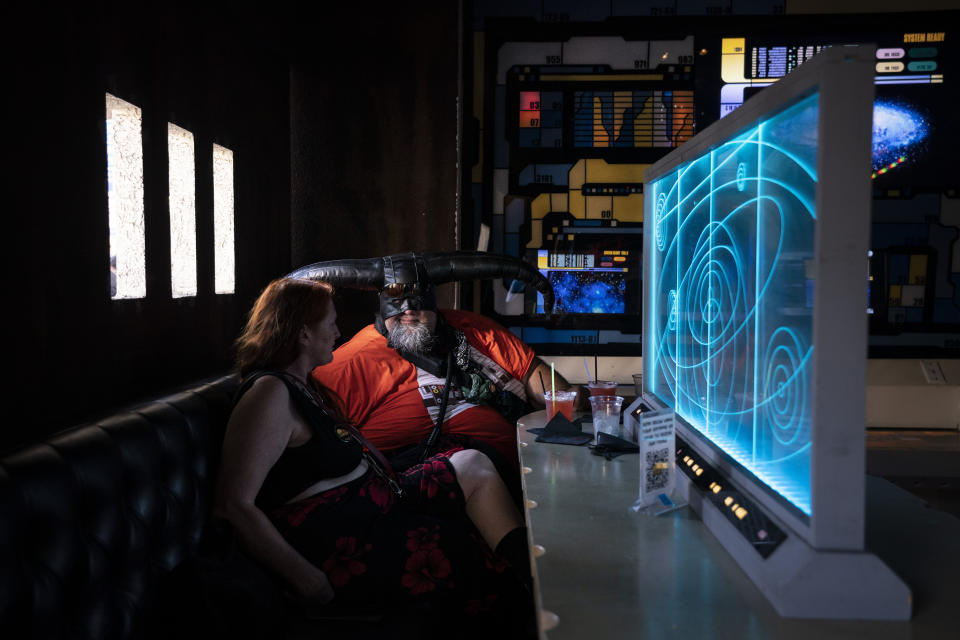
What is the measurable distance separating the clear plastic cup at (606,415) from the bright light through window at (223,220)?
1.43 metres

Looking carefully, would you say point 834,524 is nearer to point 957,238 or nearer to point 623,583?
point 623,583

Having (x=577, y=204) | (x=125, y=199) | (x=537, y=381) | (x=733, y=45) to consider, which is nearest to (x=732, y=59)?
(x=733, y=45)

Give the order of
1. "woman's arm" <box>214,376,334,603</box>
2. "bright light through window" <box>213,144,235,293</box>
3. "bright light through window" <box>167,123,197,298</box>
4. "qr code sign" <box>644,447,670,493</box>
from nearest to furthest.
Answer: "qr code sign" <box>644,447,670,493</box>
"woman's arm" <box>214,376,334,603</box>
"bright light through window" <box>167,123,197,298</box>
"bright light through window" <box>213,144,235,293</box>

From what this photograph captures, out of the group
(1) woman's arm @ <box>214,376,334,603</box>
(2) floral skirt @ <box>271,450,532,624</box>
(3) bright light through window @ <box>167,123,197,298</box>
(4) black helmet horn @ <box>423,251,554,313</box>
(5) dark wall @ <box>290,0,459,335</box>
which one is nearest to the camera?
(1) woman's arm @ <box>214,376,334,603</box>

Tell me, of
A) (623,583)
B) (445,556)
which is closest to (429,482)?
(445,556)

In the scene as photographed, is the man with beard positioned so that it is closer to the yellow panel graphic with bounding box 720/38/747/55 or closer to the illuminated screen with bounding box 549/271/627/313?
the illuminated screen with bounding box 549/271/627/313

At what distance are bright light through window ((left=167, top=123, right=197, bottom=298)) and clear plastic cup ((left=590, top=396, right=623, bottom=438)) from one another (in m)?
1.33

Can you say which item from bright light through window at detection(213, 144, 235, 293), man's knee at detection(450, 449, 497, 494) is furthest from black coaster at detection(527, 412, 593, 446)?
bright light through window at detection(213, 144, 235, 293)

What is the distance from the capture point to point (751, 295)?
3.63 ft

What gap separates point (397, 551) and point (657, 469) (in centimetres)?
81

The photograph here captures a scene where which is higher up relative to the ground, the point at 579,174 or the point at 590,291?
the point at 579,174

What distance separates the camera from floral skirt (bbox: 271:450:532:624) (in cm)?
171

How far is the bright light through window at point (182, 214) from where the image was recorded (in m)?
2.12

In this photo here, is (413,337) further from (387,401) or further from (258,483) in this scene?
(258,483)
